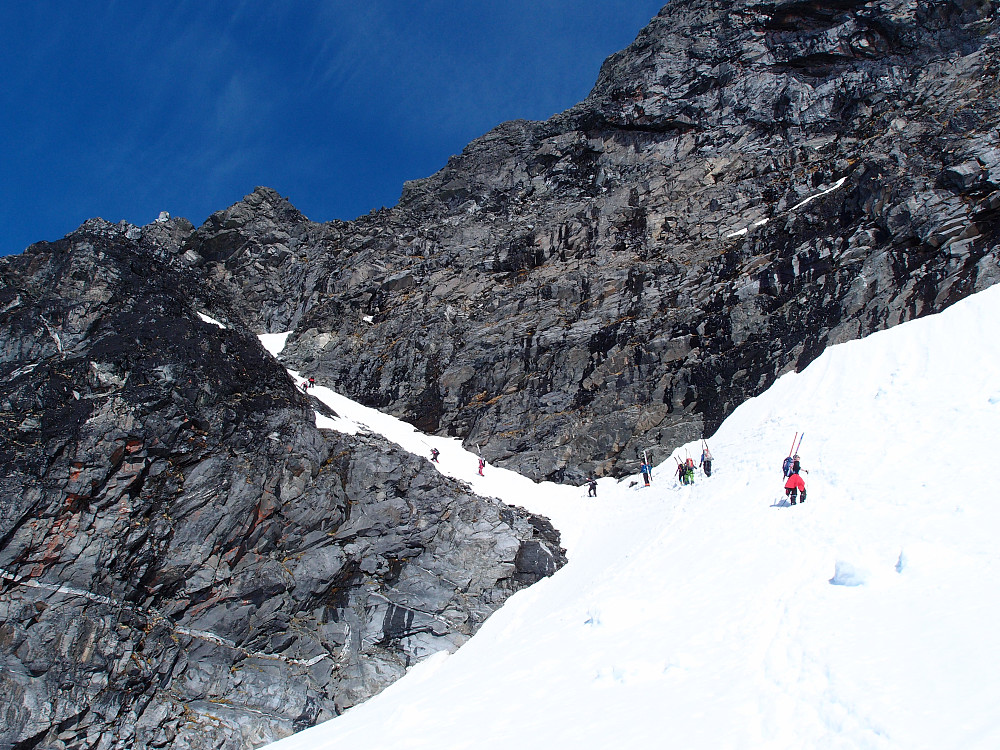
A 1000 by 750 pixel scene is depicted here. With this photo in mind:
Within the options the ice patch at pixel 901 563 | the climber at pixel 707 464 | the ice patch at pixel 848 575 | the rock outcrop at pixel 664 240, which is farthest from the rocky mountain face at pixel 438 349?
the ice patch at pixel 901 563

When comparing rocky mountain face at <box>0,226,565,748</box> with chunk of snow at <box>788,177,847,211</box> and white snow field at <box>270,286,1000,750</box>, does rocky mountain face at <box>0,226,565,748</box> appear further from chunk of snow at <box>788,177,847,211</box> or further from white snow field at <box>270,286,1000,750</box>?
chunk of snow at <box>788,177,847,211</box>

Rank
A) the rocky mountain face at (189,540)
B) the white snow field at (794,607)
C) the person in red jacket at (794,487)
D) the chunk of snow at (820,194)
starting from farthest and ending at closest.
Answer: the chunk of snow at (820,194), the rocky mountain face at (189,540), the person in red jacket at (794,487), the white snow field at (794,607)

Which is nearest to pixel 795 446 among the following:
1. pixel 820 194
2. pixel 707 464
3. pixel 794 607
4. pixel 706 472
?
pixel 707 464

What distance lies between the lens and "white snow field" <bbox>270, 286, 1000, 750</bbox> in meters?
6.98

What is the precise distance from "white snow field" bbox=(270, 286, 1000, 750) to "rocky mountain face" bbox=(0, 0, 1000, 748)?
3484mm

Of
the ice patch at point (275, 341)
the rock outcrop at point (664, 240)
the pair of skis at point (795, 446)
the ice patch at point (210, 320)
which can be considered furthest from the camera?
the ice patch at point (275, 341)

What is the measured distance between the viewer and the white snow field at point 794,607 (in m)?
6.98

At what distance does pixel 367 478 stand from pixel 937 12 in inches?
2173

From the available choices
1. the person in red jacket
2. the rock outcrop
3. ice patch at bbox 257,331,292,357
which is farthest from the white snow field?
ice patch at bbox 257,331,292,357

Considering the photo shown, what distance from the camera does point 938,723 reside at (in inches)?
228

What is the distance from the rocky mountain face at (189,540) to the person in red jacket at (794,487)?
36.6 ft

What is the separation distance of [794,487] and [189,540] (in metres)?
20.6

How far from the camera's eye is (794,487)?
1524 cm

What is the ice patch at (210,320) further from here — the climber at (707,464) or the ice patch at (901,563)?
the ice patch at (901,563)
